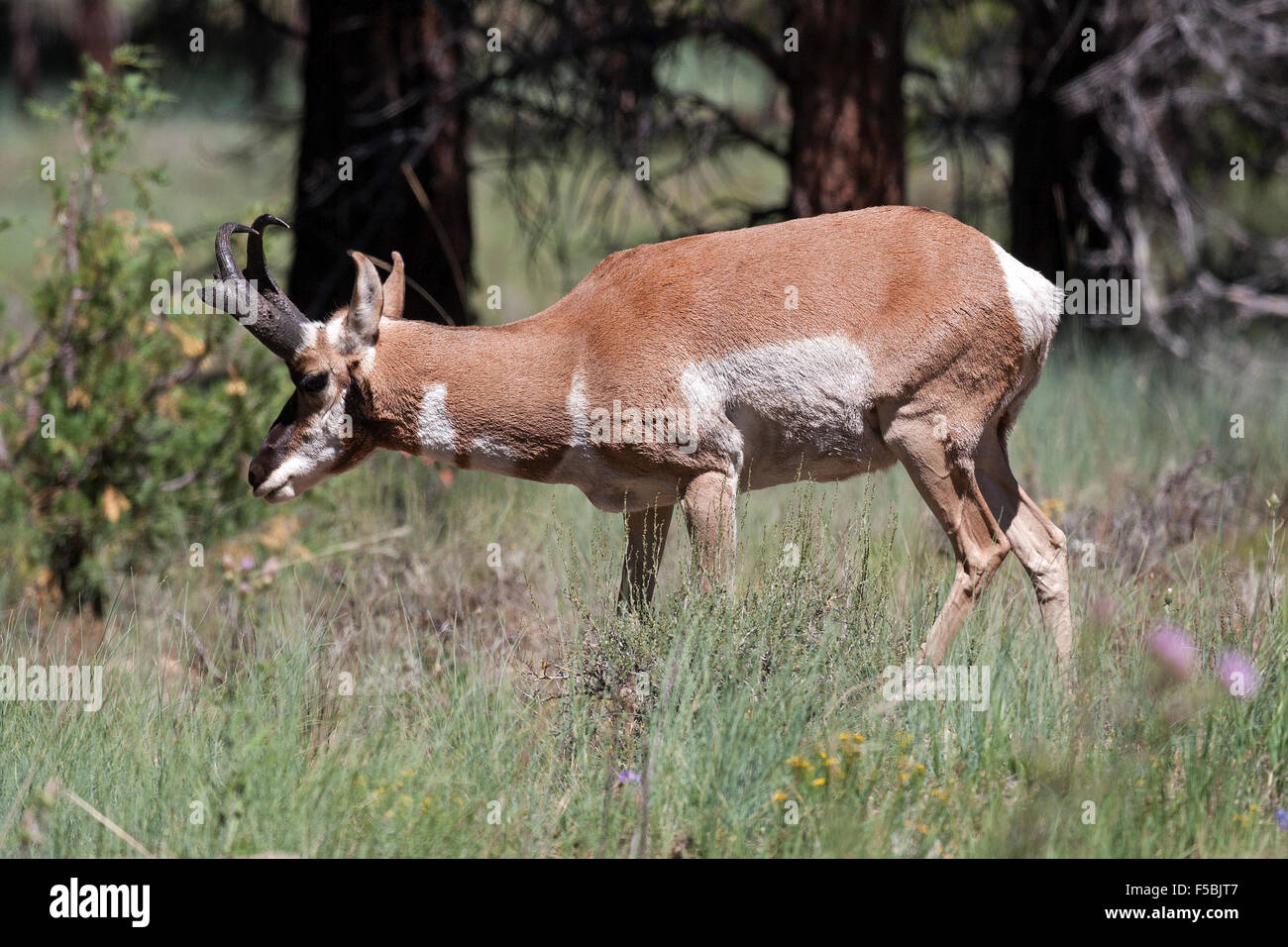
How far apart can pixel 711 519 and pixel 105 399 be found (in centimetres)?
414

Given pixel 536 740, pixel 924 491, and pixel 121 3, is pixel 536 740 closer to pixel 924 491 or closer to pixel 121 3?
pixel 924 491

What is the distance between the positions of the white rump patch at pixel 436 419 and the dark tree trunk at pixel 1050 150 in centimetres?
688

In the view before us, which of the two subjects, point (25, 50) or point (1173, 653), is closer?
point (1173, 653)

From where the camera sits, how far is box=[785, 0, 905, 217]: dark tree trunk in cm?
873

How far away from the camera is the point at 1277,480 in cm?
787

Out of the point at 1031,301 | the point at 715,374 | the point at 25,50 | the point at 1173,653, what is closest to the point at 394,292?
the point at 715,374

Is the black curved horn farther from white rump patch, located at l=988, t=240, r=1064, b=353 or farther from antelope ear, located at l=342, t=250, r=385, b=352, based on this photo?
white rump patch, located at l=988, t=240, r=1064, b=353

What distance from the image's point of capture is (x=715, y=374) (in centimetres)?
543

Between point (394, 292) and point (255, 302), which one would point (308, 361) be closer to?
point (255, 302)

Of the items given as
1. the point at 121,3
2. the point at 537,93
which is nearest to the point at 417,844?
the point at 537,93

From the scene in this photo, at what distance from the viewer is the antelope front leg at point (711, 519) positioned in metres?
5.30

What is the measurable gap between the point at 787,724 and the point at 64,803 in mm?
2226

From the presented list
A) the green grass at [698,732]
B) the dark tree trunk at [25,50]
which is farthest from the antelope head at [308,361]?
the dark tree trunk at [25,50]

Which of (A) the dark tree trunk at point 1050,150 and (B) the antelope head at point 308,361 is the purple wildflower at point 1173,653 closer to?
(B) the antelope head at point 308,361
